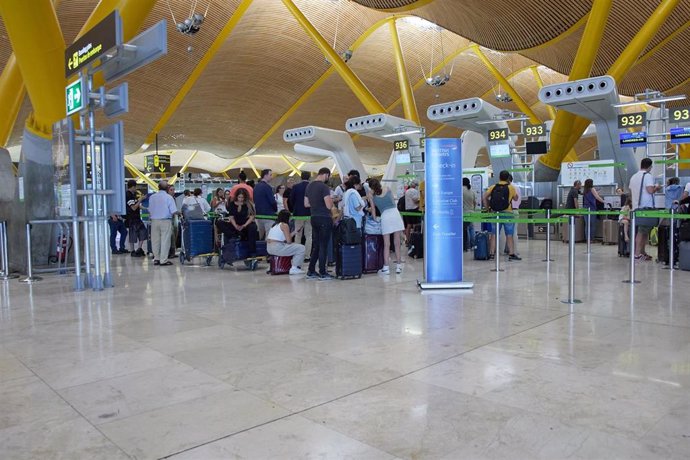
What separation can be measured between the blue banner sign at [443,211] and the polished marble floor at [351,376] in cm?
55

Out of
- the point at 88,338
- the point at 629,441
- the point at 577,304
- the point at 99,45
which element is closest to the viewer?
the point at 629,441

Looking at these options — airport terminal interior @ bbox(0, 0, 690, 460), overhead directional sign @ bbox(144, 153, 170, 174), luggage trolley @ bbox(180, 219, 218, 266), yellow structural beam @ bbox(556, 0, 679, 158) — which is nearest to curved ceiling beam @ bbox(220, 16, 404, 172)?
airport terminal interior @ bbox(0, 0, 690, 460)

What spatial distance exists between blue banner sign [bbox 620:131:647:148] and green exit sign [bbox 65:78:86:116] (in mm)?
11299

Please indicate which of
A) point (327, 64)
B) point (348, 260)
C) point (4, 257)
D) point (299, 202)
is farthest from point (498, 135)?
point (327, 64)

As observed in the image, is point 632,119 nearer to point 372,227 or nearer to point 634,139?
point 634,139

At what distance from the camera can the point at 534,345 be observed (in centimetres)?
425

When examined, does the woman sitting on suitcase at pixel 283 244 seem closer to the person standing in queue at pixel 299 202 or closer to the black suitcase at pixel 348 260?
the black suitcase at pixel 348 260

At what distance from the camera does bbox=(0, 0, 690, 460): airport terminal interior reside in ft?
9.15

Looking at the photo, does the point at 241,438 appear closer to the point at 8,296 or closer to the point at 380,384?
the point at 380,384

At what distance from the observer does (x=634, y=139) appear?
1277 centimetres

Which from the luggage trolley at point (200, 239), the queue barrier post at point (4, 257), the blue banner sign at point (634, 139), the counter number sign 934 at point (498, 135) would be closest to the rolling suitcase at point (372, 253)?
the luggage trolley at point (200, 239)

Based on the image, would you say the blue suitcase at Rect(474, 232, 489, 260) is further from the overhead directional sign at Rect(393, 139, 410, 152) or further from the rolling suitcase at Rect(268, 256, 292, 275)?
the overhead directional sign at Rect(393, 139, 410, 152)

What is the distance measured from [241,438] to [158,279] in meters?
6.57

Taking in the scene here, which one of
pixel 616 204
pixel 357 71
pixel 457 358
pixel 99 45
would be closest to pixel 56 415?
pixel 457 358
